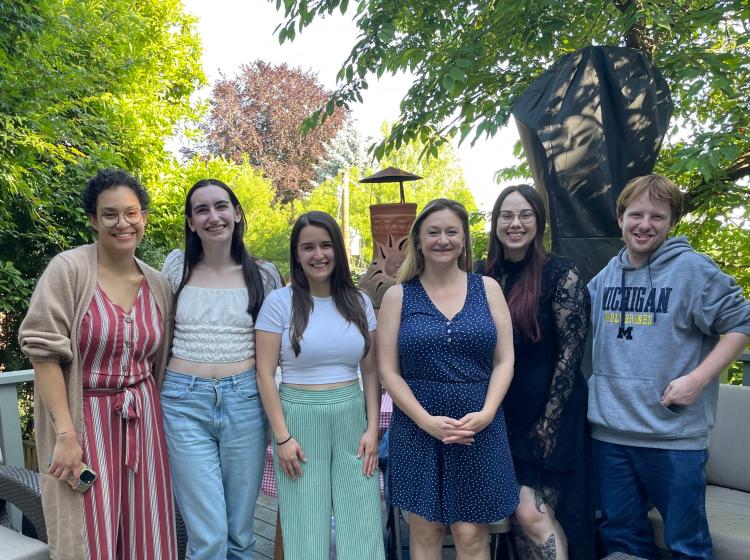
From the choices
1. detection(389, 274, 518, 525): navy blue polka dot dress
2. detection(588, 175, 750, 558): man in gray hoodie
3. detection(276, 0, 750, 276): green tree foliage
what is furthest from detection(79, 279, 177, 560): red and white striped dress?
detection(276, 0, 750, 276): green tree foliage

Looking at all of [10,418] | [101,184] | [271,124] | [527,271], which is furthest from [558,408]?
[271,124]

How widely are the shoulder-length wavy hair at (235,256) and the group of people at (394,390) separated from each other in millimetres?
18

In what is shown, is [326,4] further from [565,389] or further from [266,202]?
[266,202]

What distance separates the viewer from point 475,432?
6.70 feet

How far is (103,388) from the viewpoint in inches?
80.8

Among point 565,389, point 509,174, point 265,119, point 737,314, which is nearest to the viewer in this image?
point 737,314

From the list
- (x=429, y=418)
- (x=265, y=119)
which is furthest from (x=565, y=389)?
(x=265, y=119)

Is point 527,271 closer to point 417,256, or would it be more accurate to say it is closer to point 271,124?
point 417,256

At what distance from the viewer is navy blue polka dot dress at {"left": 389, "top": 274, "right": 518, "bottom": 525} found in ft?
6.75

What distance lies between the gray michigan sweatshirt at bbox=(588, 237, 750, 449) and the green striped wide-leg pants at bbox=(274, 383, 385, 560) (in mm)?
868

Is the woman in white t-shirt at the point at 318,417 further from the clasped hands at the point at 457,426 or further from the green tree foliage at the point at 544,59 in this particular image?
the green tree foliage at the point at 544,59

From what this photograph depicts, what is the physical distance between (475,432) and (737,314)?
3.03ft

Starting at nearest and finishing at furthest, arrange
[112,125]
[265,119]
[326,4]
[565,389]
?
[565,389], [326,4], [112,125], [265,119]

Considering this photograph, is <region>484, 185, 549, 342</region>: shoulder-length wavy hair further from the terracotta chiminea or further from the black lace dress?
the terracotta chiminea
